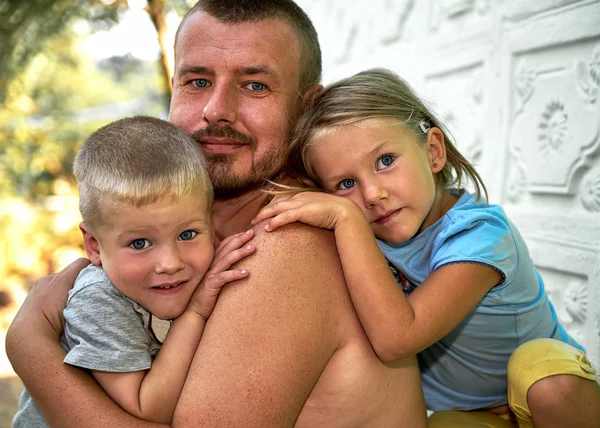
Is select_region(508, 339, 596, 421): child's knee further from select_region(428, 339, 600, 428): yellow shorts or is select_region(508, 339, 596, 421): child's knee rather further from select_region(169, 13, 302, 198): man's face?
select_region(169, 13, 302, 198): man's face

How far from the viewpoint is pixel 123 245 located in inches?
66.4

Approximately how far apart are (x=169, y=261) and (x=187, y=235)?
11 cm

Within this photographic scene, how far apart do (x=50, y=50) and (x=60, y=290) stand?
10314 mm

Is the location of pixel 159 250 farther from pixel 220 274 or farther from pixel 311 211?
pixel 311 211

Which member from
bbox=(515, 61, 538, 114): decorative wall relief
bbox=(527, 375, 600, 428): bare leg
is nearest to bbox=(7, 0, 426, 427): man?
bbox=(527, 375, 600, 428): bare leg

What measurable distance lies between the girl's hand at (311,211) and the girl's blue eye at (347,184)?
30 cm

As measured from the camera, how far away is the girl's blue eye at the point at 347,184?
6.79 feet

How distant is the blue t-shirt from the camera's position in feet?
6.07

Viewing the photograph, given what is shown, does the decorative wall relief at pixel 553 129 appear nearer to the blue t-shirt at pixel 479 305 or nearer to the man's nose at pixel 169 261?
the blue t-shirt at pixel 479 305

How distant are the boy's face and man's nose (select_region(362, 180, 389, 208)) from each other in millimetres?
534

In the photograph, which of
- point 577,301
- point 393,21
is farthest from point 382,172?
point 393,21

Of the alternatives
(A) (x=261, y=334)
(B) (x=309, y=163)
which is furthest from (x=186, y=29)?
(A) (x=261, y=334)

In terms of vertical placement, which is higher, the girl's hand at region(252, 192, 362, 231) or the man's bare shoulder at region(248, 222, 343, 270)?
the girl's hand at region(252, 192, 362, 231)

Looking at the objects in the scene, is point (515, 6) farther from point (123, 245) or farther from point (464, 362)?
point (123, 245)
